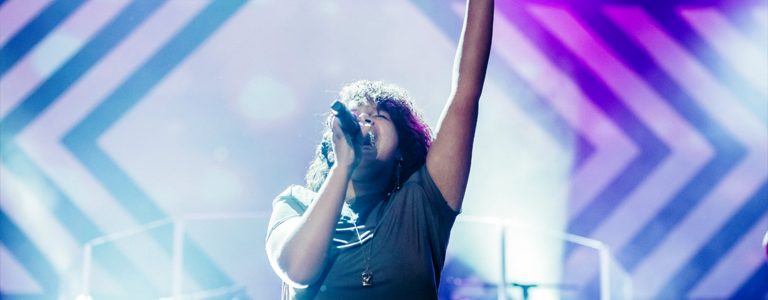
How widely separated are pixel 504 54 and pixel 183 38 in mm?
1933

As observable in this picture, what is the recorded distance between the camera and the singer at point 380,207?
1260 millimetres

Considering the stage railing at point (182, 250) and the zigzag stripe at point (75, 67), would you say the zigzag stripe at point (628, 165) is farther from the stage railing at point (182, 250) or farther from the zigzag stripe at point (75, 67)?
the zigzag stripe at point (75, 67)

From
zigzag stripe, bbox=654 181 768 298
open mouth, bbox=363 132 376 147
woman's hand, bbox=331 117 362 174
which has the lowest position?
woman's hand, bbox=331 117 362 174

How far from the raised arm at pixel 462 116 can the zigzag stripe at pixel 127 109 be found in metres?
3.08

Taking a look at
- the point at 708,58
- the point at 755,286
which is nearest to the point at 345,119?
the point at 708,58

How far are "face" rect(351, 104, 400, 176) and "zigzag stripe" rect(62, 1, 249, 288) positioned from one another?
2.93 metres

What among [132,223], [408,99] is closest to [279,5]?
[132,223]

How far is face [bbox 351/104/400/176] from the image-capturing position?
4.53 ft

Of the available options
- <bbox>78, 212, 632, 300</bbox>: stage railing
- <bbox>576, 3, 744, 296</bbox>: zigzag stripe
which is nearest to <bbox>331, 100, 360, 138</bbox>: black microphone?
<bbox>78, 212, 632, 300</bbox>: stage railing

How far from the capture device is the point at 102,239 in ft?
13.4

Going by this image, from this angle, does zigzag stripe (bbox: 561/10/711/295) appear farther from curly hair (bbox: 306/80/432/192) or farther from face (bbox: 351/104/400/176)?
face (bbox: 351/104/400/176)

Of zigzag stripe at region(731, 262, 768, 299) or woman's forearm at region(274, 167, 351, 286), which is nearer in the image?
woman's forearm at region(274, 167, 351, 286)

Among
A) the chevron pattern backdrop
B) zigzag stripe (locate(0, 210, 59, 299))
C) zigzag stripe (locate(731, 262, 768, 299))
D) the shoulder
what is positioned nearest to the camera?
the shoulder

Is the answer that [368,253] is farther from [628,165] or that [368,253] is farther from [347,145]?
[628,165]
